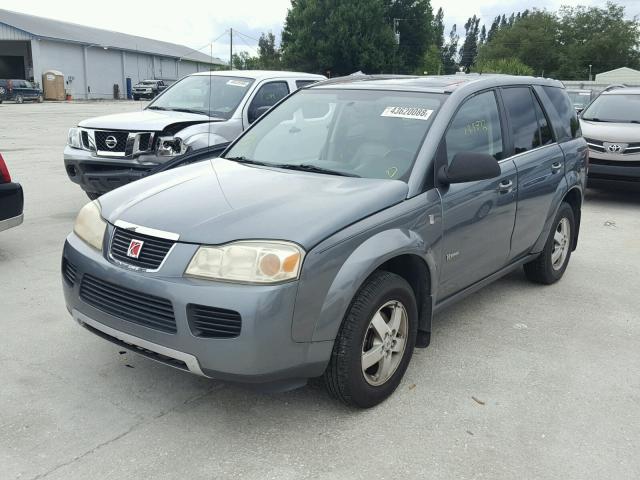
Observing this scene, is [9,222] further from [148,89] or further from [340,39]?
[340,39]

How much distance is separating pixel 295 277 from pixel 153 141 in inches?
198

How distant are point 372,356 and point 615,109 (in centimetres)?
892

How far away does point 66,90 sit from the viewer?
158 ft

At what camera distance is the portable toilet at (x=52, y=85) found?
45.7 meters

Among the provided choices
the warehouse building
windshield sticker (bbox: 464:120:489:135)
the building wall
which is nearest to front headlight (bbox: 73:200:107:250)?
windshield sticker (bbox: 464:120:489:135)

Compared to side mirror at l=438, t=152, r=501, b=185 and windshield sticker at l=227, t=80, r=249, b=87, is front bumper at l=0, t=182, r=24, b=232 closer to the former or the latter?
windshield sticker at l=227, t=80, r=249, b=87

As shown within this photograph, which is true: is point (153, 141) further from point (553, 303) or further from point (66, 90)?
point (66, 90)

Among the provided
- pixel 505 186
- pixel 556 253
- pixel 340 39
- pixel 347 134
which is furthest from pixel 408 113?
pixel 340 39

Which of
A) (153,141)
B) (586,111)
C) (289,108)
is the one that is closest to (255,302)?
(289,108)

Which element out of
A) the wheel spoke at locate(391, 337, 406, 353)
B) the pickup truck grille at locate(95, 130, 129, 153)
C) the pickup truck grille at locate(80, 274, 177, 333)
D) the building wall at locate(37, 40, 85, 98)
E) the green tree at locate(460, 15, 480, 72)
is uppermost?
the green tree at locate(460, 15, 480, 72)

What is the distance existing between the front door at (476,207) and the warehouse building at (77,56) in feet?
148

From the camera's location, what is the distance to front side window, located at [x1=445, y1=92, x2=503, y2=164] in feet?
13.0

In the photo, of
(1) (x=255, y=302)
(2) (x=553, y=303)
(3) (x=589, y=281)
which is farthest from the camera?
(3) (x=589, y=281)

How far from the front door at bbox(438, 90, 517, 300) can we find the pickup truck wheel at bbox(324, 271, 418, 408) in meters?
0.47
